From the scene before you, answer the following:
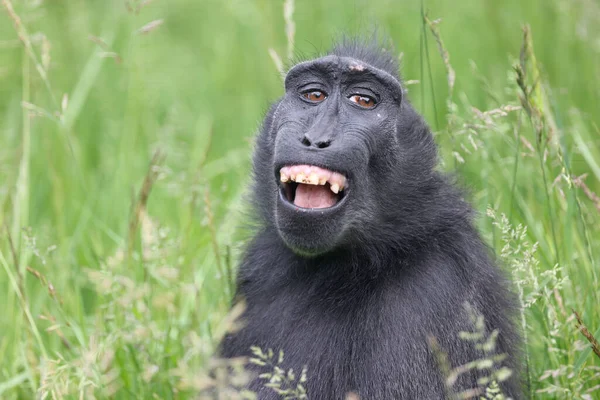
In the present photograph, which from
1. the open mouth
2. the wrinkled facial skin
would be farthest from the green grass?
the open mouth

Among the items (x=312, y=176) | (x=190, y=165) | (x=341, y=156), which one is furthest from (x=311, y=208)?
(x=190, y=165)

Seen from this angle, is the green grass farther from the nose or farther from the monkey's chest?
the nose

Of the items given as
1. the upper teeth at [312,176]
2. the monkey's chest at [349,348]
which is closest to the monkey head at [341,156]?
the upper teeth at [312,176]

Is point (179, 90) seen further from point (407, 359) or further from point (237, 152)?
point (407, 359)

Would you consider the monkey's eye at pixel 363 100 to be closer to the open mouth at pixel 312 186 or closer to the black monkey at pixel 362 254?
the black monkey at pixel 362 254

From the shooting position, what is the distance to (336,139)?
3732mm

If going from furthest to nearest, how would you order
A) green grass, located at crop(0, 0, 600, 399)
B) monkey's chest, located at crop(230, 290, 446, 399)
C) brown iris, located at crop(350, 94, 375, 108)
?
green grass, located at crop(0, 0, 600, 399), brown iris, located at crop(350, 94, 375, 108), monkey's chest, located at crop(230, 290, 446, 399)

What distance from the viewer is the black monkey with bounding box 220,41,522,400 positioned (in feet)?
12.0

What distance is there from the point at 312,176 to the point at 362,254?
0.59 m

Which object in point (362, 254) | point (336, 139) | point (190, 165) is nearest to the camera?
point (336, 139)

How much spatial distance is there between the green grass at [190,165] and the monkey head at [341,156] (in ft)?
1.24

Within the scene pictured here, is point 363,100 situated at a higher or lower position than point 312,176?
higher

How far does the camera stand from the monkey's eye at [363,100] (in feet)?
13.2

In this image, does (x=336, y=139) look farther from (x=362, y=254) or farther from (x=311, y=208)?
(x=362, y=254)
